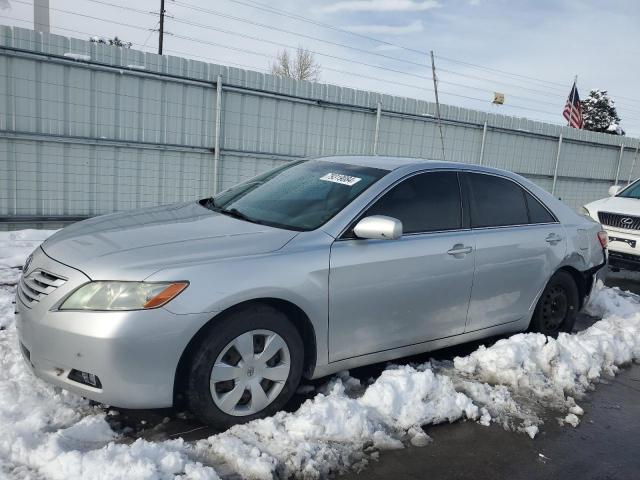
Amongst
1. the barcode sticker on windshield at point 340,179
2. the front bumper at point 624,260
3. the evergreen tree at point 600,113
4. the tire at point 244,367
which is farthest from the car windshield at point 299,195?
the evergreen tree at point 600,113

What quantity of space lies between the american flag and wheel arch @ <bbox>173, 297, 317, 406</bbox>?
21096mm

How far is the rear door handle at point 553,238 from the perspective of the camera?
4.79 meters

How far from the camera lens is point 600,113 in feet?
154

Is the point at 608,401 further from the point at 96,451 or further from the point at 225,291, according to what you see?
the point at 96,451

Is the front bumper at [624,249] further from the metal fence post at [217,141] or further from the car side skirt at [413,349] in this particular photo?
the metal fence post at [217,141]

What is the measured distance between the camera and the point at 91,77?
8.21 m

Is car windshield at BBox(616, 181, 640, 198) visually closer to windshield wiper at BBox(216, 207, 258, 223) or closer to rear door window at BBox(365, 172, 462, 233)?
rear door window at BBox(365, 172, 462, 233)

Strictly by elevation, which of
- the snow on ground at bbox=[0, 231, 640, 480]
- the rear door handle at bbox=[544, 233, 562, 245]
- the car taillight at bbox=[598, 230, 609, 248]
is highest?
the rear door handle at bbox=[544, 233, 562, 245]

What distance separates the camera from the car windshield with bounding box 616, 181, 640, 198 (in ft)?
29.8

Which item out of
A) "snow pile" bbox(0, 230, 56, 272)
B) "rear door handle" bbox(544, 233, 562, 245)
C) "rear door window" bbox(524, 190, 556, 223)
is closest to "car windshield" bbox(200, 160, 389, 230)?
"rear door window" bbox(524, 190, 556, 223)

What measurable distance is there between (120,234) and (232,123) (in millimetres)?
6600

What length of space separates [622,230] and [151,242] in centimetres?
711

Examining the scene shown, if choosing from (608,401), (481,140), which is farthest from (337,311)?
(481,140)

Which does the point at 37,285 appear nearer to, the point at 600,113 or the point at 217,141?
the point at 217,141
